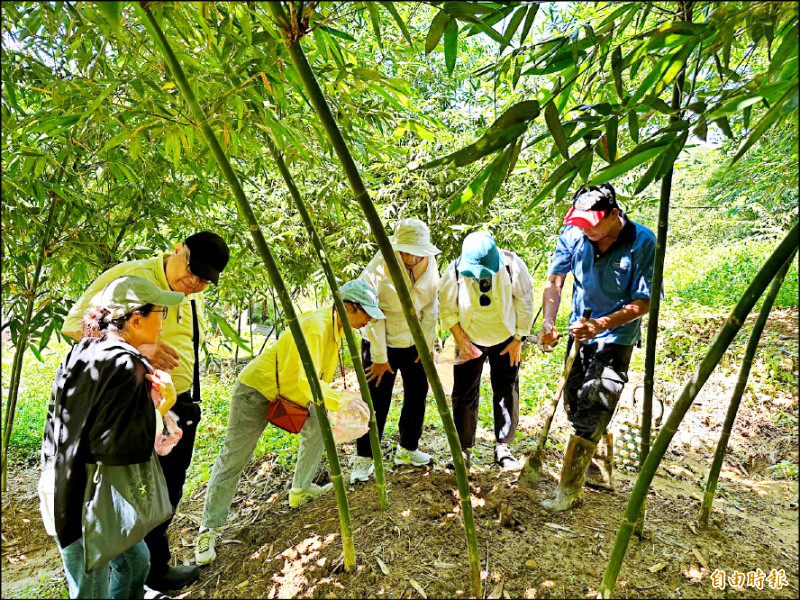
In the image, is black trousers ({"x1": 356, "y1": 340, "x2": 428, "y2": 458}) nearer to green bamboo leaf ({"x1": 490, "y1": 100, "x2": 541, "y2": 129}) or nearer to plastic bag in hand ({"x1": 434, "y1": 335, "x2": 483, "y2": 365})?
plastic bag in hand ({"x1": 434, "y1": 335, "x2": 483, "y2": 365})

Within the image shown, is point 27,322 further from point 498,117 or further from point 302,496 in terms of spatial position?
point 498,117

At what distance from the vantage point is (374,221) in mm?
1481

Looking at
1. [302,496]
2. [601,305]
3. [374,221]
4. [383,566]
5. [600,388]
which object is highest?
[374,221]

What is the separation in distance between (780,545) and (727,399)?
6.69ft

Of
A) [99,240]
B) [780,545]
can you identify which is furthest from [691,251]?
[99,240]

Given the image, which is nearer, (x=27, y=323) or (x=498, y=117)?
(x=498, y=117)

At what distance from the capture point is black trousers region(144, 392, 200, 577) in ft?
7.54

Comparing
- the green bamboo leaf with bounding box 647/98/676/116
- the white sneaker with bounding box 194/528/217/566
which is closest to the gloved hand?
the green bamboo leaf with bounding box 647/98/676/116

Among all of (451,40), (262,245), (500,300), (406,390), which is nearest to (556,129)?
(451,40)

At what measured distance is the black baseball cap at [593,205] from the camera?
2.30 metres

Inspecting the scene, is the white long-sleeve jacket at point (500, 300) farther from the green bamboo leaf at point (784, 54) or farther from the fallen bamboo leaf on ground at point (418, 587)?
the green bamboo leaf at point (784, 54)

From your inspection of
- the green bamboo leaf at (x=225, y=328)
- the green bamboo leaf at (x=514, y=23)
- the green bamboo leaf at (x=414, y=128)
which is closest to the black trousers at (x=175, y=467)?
the green bamboo leaf at (x=225, y=328)

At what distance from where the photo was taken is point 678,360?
4578mm

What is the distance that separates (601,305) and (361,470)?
5.46 feet
